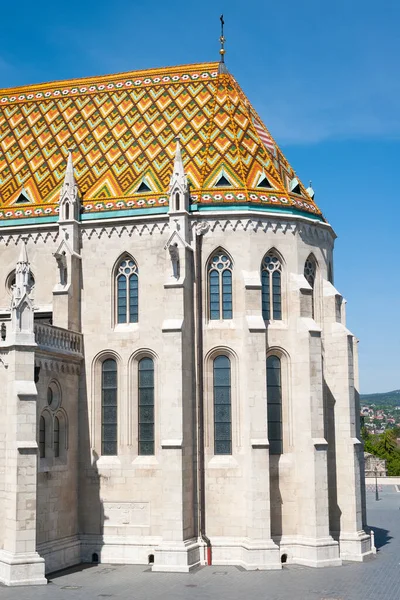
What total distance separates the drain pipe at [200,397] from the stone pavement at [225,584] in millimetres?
1818

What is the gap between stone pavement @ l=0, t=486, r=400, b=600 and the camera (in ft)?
93.2

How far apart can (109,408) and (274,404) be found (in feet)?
23.6

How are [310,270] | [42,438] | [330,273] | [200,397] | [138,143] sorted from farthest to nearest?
[138,143] < [330,273] < [310,270] < [200,397] < [42,438]

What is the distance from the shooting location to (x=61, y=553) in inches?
1323

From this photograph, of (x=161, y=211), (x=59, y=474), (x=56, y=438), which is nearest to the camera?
(x=59, y=474)

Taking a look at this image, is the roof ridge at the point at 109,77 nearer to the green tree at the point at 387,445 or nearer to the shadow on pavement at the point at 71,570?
the shadow on pavement at the point at 71,570

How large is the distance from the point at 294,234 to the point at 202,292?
496 centimetres

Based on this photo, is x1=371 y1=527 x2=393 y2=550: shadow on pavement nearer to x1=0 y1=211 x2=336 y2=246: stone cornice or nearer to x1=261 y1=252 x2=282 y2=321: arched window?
x1=261 y1=252 x2=282 y2=321: arched window

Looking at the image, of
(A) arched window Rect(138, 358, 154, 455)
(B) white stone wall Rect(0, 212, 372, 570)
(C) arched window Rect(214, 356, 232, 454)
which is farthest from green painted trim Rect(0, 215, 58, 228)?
(C) arched window Rect(214, 356, 232, 454)

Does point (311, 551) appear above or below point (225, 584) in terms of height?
above

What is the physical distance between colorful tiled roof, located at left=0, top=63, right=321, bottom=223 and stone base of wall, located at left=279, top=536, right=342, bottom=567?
14.4 meters

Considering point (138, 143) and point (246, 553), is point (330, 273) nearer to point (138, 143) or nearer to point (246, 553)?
point (138, 143)

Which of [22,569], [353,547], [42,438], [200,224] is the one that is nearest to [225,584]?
[22,569]

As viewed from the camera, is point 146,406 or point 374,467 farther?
point 374,467
